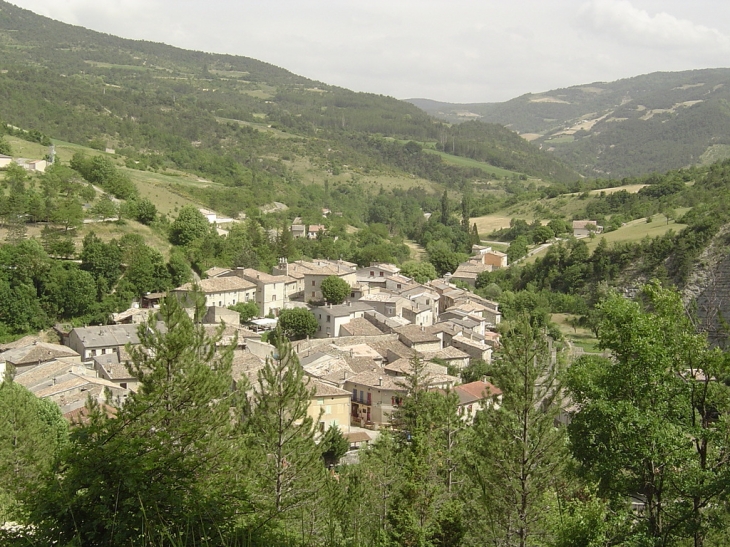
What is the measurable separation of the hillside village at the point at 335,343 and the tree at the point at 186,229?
4.46 m

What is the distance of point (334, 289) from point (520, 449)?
102 ft

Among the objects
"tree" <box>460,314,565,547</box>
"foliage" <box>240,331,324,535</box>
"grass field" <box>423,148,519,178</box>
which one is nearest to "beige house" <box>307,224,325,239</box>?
"foliage" <box>240,331,324,535</box>

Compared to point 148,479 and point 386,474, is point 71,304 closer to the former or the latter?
point 386,474

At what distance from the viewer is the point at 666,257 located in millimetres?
55125

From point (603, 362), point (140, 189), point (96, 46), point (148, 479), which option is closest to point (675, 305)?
point (603, 362)

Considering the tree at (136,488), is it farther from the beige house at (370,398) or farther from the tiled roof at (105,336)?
the tiled roof at (105,336)

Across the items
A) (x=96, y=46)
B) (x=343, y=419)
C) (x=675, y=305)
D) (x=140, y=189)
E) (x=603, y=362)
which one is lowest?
(x=343, y=419)

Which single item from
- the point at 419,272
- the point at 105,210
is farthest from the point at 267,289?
the point at 419,272

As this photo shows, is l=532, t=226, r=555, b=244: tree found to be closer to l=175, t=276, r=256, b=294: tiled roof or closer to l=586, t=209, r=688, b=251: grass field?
l=586, t=209, r=688, b=251: grass field

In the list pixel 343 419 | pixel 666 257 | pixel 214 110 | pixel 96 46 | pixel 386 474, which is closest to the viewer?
pixel 386 474

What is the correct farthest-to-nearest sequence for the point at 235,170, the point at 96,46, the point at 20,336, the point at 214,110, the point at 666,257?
1. the point at 96,46
2. the point at 214,110
3. the point at 235,170
4. the point at 666,257
5. the point at 20,336

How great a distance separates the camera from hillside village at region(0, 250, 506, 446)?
26.4m

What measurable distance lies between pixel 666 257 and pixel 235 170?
53939 millimetres

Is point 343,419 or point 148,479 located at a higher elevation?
point 148,479
